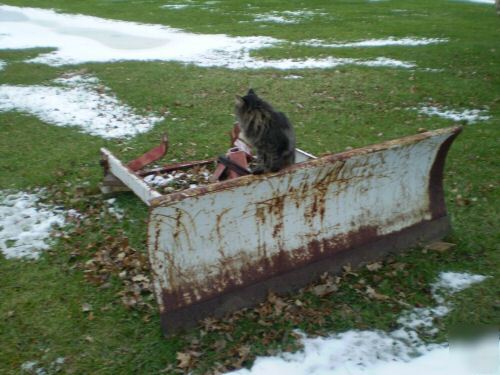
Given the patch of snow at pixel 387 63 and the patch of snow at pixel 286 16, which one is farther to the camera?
the patch of snow at pixel 286 16

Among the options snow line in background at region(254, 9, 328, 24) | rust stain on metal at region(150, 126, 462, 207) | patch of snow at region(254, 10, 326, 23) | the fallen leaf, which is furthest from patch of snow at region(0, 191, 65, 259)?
patch of snow at region(254, 10, 326, 23)

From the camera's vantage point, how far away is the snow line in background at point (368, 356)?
3512mm

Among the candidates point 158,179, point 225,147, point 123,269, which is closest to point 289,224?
point 123,269

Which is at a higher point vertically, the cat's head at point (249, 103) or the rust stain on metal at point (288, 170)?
the cat's head at point (249, 103)

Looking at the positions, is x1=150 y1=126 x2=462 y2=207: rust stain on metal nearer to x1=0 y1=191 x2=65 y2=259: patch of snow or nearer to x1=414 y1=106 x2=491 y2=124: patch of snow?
x1=0 y1=191 x2=65 y2=259: patch of snow

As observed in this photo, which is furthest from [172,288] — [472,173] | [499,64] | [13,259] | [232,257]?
[499,64]

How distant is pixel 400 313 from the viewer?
13.2ft

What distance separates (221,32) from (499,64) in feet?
29.4

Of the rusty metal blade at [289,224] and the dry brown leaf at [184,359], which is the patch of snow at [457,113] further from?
the dry brown leaf at [184,359]

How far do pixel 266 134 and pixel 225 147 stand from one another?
294 centimetres

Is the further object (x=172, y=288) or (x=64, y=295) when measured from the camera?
(x=64, y=295)

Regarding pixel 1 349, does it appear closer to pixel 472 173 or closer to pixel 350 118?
pixel 472 173

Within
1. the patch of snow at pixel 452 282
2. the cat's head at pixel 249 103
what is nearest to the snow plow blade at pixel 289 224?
the patch of snow at pixel 452 282

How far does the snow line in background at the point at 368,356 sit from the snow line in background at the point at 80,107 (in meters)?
5.46
